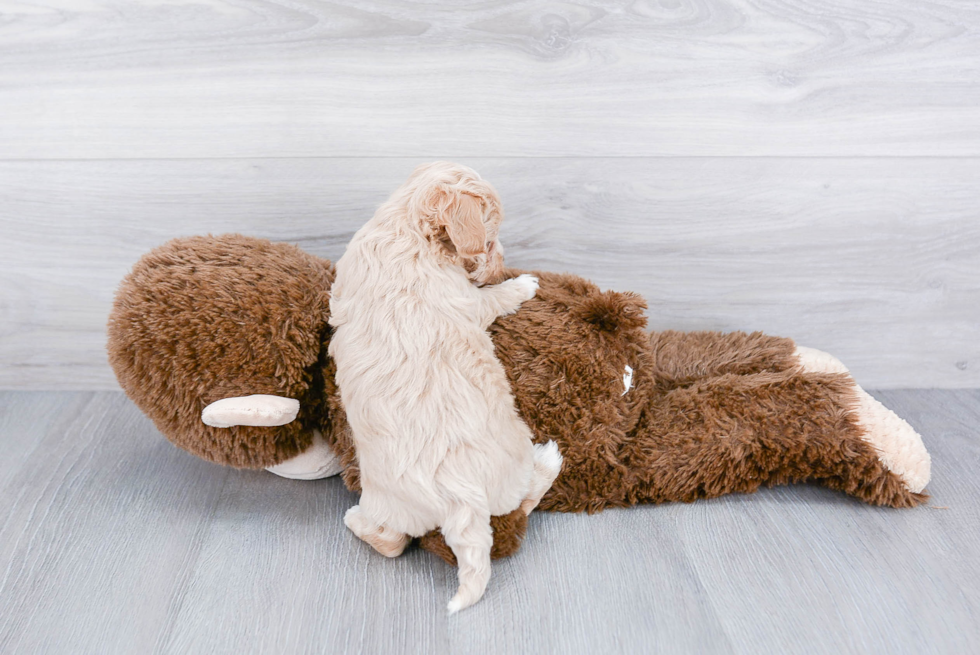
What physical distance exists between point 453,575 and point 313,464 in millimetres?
288

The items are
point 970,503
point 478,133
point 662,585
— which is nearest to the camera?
point 662,585

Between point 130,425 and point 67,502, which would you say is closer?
point 67,502

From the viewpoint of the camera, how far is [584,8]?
3.47 feet

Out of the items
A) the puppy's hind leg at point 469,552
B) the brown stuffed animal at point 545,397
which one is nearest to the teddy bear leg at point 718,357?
the brown stuffed animal at point 545,397

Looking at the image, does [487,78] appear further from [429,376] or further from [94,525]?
[94,525]

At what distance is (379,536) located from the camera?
888 mm

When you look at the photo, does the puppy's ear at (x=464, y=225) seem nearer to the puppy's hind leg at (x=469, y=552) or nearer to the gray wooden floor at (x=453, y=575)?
the puppy's hind leg at (x=469, y=552)

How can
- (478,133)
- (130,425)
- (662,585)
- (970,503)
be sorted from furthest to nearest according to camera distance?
(130,425) < (478,133) < (970,503) < (662,585)

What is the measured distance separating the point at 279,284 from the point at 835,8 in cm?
93

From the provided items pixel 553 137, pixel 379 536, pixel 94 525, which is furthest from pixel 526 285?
pixel 94 525

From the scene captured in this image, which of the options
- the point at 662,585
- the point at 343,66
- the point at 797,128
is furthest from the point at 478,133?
the point at 662,585

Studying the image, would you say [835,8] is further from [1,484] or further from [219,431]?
[1,484]

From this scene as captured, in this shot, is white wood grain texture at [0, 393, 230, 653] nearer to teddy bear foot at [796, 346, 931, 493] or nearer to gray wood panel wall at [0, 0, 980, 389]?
gray wood panel wall at [0, 0, 980, 389]

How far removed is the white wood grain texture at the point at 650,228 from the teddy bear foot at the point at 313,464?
0.35m
